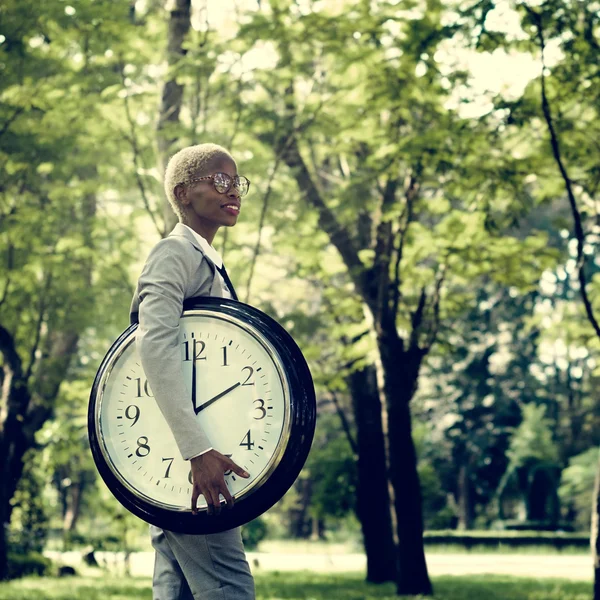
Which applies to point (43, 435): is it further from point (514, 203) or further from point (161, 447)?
point (161, 447)

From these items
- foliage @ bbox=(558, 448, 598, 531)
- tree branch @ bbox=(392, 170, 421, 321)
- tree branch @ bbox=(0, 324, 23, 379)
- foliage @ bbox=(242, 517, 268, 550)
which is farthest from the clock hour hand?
foliage @ bbox=(558, 448, 598, 531)

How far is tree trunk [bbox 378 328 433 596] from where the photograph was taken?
12953 mm

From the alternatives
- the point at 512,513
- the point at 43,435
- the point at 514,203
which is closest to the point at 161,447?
the point at 514,203

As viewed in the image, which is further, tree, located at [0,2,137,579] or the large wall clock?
tree, located at [0,2,137,579]

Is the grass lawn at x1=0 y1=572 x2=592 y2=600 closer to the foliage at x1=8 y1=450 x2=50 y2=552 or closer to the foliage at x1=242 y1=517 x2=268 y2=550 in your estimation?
the foliage at x1=8 y1=450 x2=50 y2=552

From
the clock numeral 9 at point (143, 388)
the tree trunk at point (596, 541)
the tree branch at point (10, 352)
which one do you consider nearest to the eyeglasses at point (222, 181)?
the clock numeral 9 at point (143, 388)

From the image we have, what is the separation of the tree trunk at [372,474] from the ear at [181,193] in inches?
514

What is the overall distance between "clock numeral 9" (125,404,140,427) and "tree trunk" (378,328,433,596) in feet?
33.1

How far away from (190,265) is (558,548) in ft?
99.1

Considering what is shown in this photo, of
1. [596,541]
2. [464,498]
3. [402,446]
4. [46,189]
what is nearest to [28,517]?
[46,189]

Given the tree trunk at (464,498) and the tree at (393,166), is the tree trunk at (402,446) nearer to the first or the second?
the tree at (393,166)

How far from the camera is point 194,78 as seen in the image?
10180 mm

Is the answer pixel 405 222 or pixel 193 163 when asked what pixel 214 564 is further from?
pixel 405 222

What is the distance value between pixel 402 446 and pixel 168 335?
Result: 10420mm
